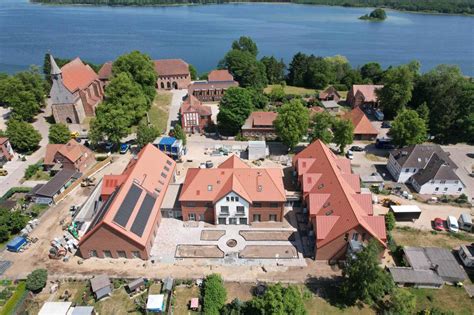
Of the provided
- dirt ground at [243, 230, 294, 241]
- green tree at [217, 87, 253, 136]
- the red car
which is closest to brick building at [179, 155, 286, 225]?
dirt ground at [243, 230, 294, 241]

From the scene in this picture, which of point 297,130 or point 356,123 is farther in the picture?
point 356,123

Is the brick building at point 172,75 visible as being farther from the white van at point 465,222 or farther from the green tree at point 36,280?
the white van at point 465,222

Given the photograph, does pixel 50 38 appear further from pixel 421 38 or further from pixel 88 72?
pixel 421 38

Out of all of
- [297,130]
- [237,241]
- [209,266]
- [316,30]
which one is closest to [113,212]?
[209,266]

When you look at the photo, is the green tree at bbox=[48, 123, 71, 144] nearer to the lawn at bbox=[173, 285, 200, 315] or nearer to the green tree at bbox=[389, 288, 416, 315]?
the lawn at bbox=[173, 285, 200, 315]

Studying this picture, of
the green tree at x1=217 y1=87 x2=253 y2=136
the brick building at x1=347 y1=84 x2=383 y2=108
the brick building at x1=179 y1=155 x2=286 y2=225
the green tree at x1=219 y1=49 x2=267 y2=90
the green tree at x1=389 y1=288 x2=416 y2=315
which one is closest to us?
the green tree at x1=389 y1=288 x2=416 y2=315

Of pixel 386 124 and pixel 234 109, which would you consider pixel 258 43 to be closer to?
pixel 386 124

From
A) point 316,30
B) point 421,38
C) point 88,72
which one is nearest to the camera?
point 88,72
